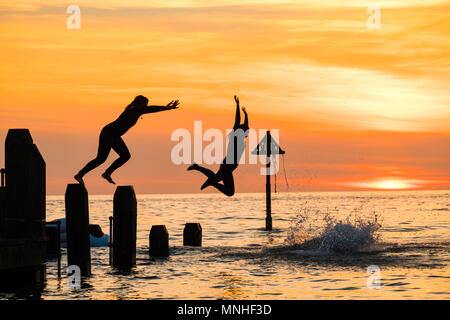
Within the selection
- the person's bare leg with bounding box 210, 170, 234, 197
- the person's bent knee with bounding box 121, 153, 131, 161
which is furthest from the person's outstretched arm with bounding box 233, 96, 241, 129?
the person's bent knee with bounding box 121, 153, 131, 161

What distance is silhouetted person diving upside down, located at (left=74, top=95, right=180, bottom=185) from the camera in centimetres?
1614

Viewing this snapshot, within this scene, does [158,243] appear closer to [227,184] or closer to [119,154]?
[227,184]

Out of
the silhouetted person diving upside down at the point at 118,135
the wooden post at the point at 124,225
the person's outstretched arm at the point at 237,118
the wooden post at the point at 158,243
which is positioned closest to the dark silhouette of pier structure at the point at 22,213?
the silhouetted person diving upside down at the point at 118,135

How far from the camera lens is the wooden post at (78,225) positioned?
18.5m

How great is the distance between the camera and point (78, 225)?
18.8 meters

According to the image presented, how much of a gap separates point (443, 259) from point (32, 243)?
15.4m

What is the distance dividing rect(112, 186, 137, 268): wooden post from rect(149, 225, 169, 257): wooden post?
5.92m

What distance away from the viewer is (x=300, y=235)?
31.8 metres

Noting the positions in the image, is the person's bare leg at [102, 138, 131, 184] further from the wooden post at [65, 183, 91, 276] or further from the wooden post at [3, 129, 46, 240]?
the wooden post at [65, 183, 91, 276]

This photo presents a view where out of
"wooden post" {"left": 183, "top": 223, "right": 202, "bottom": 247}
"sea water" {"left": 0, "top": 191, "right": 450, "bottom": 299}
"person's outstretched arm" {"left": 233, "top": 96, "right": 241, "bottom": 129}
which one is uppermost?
"person's outstretched arm" {"left": 233, "top": 96, "right": 241, "bottom": 129}

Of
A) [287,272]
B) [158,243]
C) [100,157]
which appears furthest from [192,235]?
[100,157]
